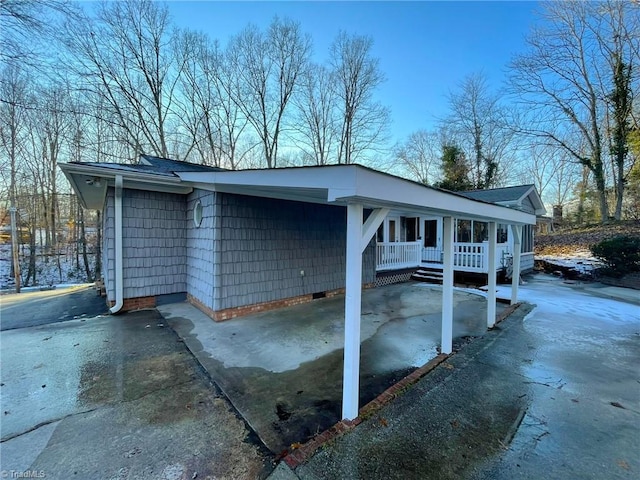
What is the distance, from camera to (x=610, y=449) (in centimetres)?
229

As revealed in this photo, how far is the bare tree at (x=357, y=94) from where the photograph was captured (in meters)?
17.0

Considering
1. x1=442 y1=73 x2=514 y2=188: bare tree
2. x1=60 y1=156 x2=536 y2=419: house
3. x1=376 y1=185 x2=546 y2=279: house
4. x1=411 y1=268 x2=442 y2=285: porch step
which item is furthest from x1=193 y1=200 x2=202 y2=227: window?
x1=442 y1=73 x2=514 y2=188: bare tree

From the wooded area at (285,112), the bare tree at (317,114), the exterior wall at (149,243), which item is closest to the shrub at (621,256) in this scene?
the wooded area at (285,112)

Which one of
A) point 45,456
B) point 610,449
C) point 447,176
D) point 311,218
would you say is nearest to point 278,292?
point 311,218

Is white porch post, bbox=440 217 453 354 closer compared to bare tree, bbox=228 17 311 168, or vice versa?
white porch post, bbox=440 217 453 354

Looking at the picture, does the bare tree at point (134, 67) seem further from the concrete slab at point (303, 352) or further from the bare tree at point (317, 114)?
the concrete slab at point (303, 352)

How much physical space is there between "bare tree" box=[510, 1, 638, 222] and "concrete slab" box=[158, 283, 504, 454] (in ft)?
57.4

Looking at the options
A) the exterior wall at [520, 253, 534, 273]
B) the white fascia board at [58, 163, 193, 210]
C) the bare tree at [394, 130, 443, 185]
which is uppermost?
the bare tree at [394, 130, 443, 185]

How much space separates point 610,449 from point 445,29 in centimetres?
1105

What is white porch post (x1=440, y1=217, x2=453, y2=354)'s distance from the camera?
4000 mm

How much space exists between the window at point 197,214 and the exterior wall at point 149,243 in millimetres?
677

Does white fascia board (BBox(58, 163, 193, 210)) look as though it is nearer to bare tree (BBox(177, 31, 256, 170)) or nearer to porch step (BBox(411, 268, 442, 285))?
porch step (BBox(411, 268, 442, 285))

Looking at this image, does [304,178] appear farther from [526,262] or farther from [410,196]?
[526,262]

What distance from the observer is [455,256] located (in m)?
10.0
